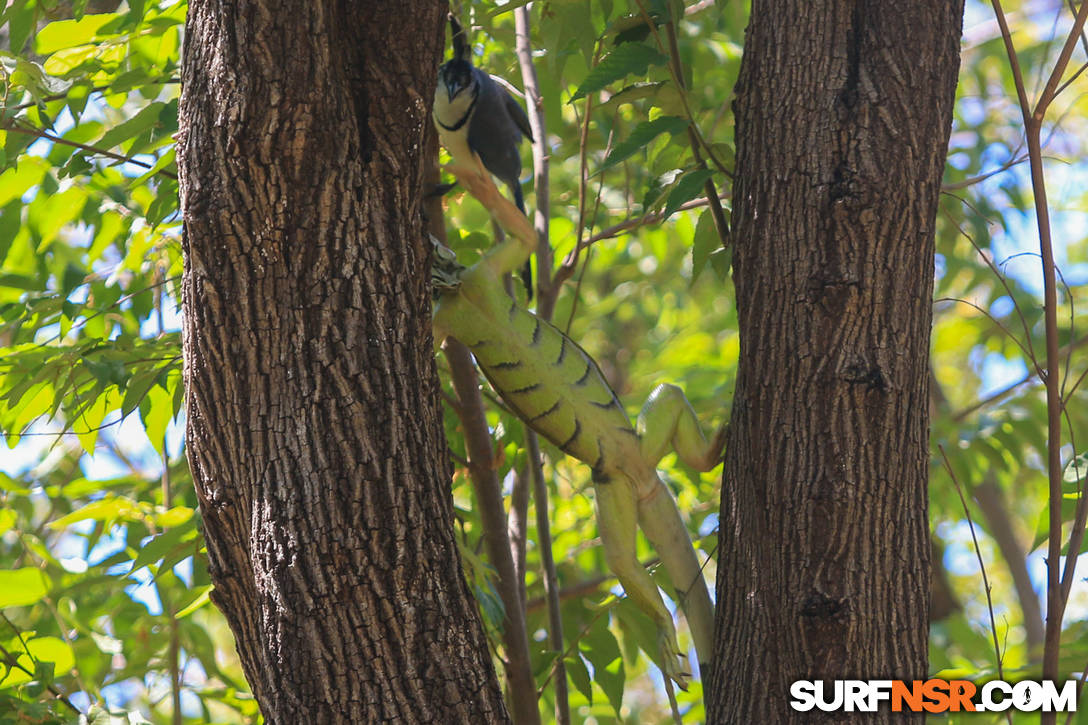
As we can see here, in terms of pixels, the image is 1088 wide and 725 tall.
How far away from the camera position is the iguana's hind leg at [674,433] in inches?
101

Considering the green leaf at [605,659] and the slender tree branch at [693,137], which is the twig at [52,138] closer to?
the slender tree branch at [693,137]

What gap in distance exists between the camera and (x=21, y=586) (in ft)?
8.16

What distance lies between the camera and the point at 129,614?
3.23 m

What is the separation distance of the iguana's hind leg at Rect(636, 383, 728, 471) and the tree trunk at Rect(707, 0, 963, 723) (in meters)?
0.35

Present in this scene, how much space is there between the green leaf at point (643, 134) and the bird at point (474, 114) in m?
0.45

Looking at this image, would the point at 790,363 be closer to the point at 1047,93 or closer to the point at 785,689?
the point at 785,689

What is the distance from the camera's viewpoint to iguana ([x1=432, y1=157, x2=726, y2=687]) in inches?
97.9

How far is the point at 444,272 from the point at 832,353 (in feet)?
3.02

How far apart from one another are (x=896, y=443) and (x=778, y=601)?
38 centimetres

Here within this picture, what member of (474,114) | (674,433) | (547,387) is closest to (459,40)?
(474,114)

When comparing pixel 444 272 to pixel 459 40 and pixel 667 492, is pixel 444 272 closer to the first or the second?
pixel 459 40

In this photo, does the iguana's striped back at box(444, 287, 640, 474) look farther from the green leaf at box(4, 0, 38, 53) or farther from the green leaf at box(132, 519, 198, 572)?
the green leaf at box(4, 0, 38, 53)

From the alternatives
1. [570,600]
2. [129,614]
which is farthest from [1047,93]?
[129,614]

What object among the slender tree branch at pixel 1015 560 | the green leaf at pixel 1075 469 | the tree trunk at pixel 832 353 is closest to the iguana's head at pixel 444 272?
the tree trunk at pixel 832 353
